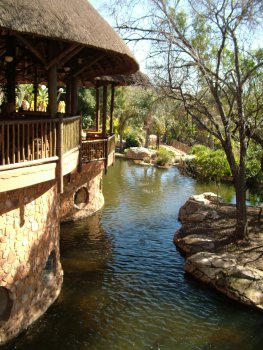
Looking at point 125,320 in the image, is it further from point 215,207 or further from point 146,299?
point 215,207

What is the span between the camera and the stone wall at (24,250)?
8.09 m

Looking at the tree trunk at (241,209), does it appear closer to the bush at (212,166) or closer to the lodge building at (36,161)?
the lodge building at (36,161)

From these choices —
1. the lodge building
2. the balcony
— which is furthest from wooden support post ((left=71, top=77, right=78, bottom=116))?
the balcony

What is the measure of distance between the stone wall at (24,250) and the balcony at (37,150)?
1.34 ft

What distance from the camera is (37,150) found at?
844 cm

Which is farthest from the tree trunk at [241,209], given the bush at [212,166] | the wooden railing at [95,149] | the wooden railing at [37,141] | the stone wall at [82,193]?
the bush at [212,166]

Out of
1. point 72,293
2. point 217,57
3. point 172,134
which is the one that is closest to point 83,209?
point 72,293

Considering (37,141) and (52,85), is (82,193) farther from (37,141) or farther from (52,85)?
(37,141)

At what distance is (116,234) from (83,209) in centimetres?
232

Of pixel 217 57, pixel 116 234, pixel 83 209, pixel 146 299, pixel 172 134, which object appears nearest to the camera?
pixel 146 299

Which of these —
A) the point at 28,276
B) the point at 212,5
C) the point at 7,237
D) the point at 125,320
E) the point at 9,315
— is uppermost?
the point at 212,5

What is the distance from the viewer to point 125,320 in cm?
998

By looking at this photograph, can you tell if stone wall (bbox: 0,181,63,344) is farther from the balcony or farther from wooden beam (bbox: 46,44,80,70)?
wooden beam (bbox: 46,44,80,70)

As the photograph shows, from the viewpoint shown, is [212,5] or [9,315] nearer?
[9,315]
